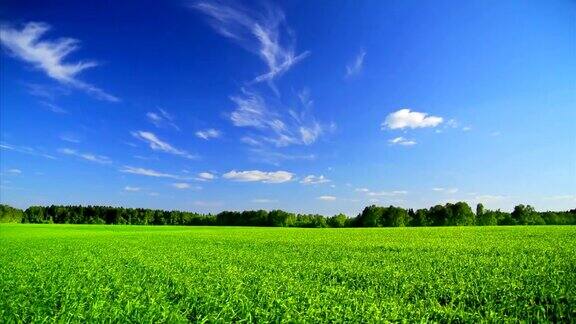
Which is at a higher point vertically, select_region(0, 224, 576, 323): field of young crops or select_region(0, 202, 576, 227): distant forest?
select_region(0, 202, 576, 227): distant forest

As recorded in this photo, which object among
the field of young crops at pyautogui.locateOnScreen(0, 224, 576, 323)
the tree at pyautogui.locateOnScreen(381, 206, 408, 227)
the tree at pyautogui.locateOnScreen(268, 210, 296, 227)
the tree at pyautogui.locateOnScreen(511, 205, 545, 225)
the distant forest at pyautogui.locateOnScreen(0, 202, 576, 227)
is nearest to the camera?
the field of young crops at pyautogui.locateOnScreen(0, 224, 576, 323)

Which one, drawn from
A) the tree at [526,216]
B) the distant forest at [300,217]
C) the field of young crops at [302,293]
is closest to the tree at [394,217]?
the distant forest at [300,217]

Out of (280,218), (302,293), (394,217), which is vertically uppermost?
(394,217)

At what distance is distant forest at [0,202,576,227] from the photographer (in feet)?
345

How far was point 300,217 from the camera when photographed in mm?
137875

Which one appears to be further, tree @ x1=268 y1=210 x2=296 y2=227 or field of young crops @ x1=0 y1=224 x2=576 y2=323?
tree @ x1=268 y1=210 x2=296 y2=227

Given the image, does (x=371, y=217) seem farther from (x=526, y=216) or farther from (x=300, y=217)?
(x=526, y=216)

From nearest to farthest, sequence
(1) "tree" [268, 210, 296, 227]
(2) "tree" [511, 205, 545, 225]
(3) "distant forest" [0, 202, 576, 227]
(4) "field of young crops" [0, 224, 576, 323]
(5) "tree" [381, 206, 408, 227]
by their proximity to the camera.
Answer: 1. (4) "field of young crops" [0, 224, 576, 323]
2. (2) "tree" [511, 205, 545, 225]
3. (3) "distant forest" [0, 202, 576, 227]
4. (5) "tree" [381, 206, 408, 227]
5. (1) "tree" [268, 210, 296, 227]

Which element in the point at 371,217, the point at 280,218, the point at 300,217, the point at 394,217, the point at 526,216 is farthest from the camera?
the point at 300,217

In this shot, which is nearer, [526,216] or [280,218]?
[526,216]

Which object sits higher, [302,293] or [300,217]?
[300,217]

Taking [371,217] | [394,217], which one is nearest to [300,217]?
[371,217]

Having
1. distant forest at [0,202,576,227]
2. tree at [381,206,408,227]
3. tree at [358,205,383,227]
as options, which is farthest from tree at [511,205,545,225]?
tree at [358,205,383,227]

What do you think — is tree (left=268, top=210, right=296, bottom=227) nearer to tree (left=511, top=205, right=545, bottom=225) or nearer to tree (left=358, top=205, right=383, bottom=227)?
tree (left=358, top=205, right=383, bottom=227)
